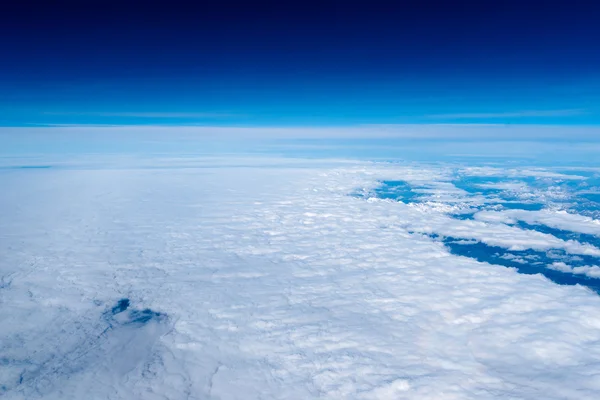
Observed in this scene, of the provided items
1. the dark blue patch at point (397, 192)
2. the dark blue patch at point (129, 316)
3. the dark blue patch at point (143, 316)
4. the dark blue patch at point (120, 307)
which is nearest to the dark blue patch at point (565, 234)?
the dark blue patch at point (397, 192)

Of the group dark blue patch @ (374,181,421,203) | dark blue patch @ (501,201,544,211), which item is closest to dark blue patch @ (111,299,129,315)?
dark blue patch @ (374,181,421,203)

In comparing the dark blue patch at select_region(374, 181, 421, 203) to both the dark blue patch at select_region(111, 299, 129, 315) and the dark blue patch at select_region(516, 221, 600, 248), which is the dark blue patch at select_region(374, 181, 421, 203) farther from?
the dark blue patch at select_region(111, 299, 129, 315)

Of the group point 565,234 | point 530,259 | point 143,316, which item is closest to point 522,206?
point 565,234

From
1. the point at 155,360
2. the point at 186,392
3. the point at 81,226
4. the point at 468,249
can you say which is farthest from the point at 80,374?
the point at 468,249

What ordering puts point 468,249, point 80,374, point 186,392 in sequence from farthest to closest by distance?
point 468,249, point 80,374, point 186,392

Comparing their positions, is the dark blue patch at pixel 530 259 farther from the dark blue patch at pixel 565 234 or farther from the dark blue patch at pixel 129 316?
the dark blue patch at pixel 129 316

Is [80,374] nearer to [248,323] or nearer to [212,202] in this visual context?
[248,323]

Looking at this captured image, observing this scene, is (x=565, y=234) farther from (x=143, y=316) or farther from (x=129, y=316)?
(x=129, y=316)
